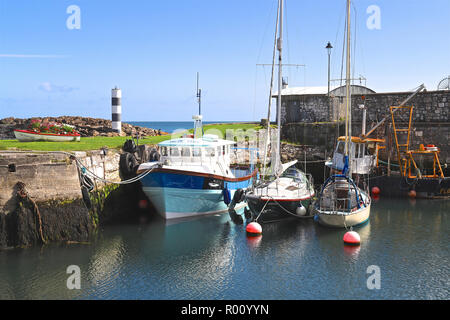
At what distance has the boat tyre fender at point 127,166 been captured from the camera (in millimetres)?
23438

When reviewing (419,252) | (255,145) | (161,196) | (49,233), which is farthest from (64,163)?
(255,145)

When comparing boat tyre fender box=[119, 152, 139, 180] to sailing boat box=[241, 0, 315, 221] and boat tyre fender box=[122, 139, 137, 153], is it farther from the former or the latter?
sailing boat box=[241, 0, 315, 221]

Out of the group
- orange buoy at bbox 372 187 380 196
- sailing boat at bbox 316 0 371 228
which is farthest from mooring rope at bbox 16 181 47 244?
orange buoy at bbox 372 187 380 196

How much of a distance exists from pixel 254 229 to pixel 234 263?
3443mm

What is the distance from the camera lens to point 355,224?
797 inches

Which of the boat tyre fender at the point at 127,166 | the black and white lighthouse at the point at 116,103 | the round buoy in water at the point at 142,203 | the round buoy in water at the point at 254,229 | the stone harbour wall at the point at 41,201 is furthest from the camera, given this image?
the black and white lighthouse at the point at 116,103

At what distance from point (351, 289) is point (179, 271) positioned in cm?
570

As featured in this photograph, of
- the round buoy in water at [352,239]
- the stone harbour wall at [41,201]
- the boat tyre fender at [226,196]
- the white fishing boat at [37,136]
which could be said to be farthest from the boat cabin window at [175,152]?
the round buoy in water at [352,239]

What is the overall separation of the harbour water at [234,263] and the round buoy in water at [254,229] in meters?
0.39

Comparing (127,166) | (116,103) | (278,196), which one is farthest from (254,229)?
(116,103)

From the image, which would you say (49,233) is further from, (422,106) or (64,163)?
(422,106)

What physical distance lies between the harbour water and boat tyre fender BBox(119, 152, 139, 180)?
3.54 meters

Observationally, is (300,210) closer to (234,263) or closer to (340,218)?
(340,218)
